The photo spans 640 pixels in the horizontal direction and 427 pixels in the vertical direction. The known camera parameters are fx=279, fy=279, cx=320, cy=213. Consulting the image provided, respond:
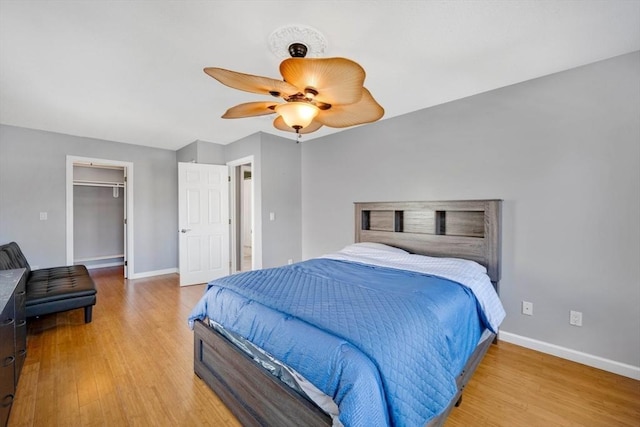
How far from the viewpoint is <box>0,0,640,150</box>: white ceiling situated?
1.64 m

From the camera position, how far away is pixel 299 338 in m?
1.34

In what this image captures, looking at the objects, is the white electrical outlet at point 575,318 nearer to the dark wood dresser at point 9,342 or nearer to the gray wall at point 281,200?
the gray wall at point 281,200

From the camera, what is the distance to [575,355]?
229 centimetres

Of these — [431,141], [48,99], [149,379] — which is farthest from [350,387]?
[48,99]

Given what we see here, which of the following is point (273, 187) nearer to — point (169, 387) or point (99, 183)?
point (169, 387)

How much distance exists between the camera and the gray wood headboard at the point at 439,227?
2590 mm

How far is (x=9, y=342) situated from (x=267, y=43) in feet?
8.08

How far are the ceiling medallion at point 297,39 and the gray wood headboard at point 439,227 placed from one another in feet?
6.25

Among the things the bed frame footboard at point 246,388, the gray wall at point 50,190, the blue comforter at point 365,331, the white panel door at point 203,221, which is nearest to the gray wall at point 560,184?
the blue comforter at point 365,331

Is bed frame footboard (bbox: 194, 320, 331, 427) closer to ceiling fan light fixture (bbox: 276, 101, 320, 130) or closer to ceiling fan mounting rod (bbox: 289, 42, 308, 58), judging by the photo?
ceiling fan light fixture (bbox: 276, 101, 320, 130)

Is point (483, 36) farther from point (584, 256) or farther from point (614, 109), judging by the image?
point (584, 256)

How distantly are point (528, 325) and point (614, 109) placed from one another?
1889 millimetres

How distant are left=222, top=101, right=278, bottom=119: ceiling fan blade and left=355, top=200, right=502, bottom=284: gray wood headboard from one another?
76.6 inches

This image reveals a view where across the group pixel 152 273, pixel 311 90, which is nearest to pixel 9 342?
pixel 311 90
